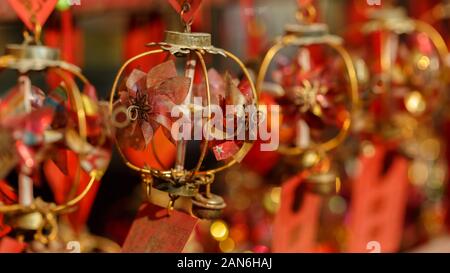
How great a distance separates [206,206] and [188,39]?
20 centimetres

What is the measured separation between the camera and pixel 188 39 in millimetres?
1025

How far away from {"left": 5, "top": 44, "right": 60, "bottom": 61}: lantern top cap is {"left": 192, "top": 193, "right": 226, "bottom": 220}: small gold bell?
25 cm

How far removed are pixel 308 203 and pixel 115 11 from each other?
20.2 inches

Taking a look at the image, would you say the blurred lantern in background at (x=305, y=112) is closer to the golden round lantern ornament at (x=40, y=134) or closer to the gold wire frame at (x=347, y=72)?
the gold wire frame at (x=347, y=72)

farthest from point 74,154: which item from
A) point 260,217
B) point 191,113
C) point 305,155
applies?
point 260,217

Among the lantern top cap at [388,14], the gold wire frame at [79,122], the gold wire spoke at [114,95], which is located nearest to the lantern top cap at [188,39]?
the gold wire spoke at [114,95]

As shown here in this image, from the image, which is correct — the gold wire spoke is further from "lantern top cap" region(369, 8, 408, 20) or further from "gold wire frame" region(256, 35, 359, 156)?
"lantern top cap" region(369, 8, 408, 20)

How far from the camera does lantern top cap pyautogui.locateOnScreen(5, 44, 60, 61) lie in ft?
3.59

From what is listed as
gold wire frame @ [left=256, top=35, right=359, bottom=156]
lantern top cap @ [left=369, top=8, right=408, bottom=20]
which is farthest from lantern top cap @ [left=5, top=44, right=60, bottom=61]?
lantern top cap @ [left=369, top=8, right=408, bottom=20]

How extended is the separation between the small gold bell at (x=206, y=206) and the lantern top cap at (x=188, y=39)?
0.19 metres

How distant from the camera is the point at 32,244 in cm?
118

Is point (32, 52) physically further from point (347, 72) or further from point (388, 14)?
point (388, 14)

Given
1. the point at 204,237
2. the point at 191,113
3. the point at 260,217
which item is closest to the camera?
the point at 191,113
